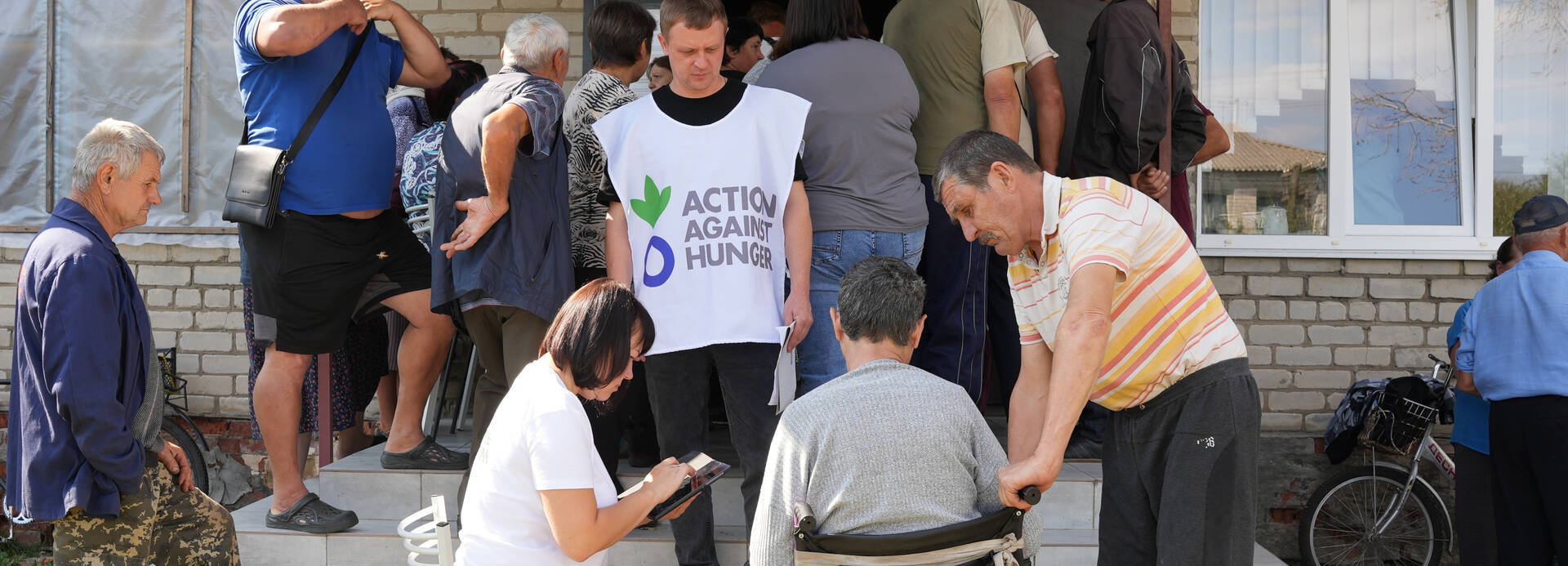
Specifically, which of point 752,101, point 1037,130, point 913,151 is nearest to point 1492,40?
point 1037,130

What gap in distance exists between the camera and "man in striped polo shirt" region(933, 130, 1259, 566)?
2.63 meters

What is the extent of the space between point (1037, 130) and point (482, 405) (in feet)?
7.27

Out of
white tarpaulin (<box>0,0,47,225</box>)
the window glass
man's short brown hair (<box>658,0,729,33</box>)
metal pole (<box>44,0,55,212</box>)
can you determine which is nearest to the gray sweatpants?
man's short brown hair (<box>658,0,729,33</box>)

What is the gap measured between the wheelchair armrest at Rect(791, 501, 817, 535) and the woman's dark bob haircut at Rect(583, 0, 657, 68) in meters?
2.05

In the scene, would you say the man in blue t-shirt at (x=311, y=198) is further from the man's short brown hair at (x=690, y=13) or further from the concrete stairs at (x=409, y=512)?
the man's short brown hair at (x=690, y=13)

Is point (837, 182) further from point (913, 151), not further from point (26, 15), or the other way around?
point (26, 15)

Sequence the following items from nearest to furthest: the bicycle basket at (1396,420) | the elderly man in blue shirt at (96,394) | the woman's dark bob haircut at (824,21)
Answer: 1. the elderly man in blue shirt at (96,394)
2. the woman's dark bob haircut at (824,21)
3. the bicycle basket at (1396,420)

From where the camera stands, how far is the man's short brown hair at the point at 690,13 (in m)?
3.50

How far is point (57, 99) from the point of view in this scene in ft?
20.1

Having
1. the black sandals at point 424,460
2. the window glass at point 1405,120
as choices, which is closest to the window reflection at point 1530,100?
the window glass at point 1405,120

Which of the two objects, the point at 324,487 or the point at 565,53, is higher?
the point at 565,53

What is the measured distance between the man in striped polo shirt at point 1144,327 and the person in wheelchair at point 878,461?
0.22 metres

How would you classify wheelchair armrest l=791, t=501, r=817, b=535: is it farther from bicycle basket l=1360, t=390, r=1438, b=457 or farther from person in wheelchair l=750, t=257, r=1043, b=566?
bicycle basket l=1360, t=390, r=1438, b=457

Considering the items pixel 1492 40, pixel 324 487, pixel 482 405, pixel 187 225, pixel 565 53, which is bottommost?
pixel 324 487
